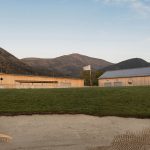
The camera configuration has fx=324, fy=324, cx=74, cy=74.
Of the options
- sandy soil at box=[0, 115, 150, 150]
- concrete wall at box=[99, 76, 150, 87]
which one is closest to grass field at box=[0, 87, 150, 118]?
sandy soil at box=[0, 115, 150, 150]

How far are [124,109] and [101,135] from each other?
8.21 meters

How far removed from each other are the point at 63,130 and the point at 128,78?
77.6 metres

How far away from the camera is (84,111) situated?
27562 millimetres

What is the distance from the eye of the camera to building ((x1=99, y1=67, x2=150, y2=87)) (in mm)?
95562

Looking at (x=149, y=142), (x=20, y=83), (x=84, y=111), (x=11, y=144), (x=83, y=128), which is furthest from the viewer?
(x=20, y=83)

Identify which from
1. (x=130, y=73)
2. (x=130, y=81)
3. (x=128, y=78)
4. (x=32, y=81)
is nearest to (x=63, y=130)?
(x=32, y=81)

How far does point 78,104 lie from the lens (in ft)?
101

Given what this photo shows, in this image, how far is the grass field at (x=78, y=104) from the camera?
27344mm

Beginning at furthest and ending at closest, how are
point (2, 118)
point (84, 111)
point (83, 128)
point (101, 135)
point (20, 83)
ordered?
point (20, 83)
point (84, 111)
point (2, 118)
point (83, 128)
point (101, 135)

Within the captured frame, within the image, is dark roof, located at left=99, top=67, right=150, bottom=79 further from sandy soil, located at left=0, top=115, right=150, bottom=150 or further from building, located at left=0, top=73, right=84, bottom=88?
sandy soil, located at left=0, top=115, right=150, bottom=150

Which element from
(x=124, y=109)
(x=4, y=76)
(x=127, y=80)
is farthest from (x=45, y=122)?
(x=127, y=80)

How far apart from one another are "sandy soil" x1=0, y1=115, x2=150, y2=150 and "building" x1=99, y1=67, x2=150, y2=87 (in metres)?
70.7

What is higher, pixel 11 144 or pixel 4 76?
pixel 4 76

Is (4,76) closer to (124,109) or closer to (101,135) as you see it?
(124,109)
